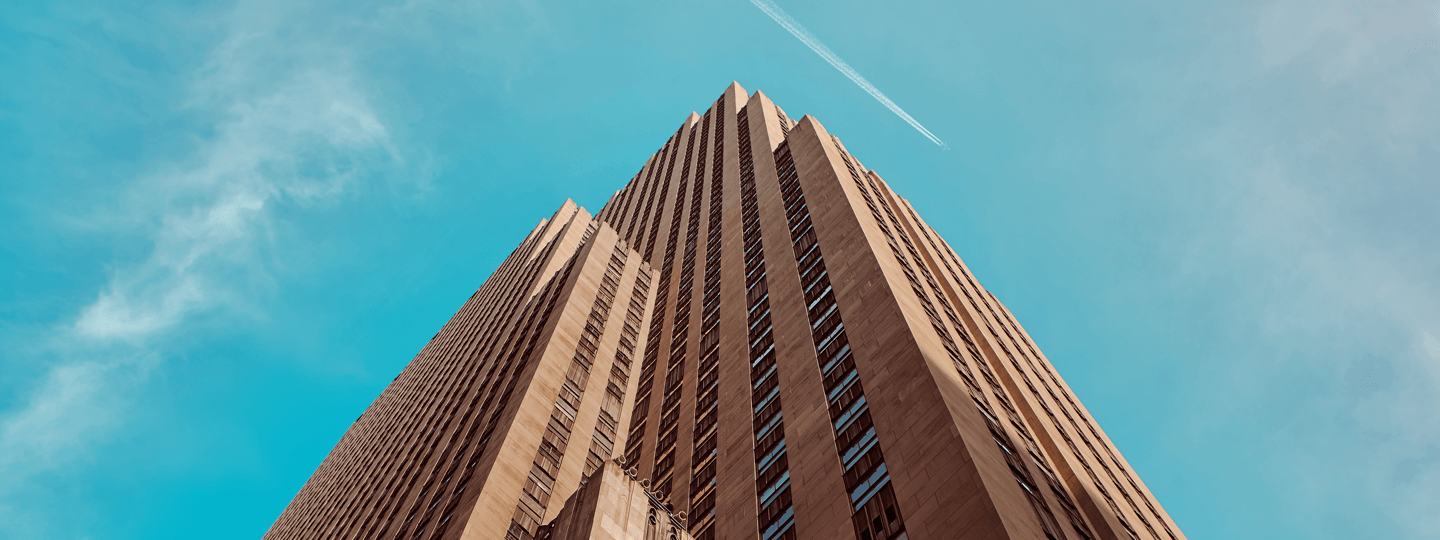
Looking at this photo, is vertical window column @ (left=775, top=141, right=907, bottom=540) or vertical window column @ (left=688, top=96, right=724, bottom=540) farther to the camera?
vertical window column @ (left=688, top=96, right=724, bottom=540)

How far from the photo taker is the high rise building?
34.0 meters

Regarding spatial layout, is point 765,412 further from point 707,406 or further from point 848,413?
point 707,406

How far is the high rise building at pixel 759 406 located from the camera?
3403 centimetres

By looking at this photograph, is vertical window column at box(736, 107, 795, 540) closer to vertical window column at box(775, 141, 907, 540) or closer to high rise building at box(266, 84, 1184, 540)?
high rise building at box(266, 84, 1184, 540)

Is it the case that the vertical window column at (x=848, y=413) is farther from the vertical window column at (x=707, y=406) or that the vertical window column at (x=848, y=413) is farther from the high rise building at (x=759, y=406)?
the vertical window column at (x=707, y=406)

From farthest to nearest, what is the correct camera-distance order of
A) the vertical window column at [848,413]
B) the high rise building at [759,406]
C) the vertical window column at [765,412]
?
the vertical window column at [765,412] → the high rise building at [759,406] → the vertical window column at [848,413]

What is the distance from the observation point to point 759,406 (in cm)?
4638

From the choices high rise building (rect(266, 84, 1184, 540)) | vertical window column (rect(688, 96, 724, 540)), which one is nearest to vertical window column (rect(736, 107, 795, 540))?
high rise building (rect(266, 84, 1184, 540))

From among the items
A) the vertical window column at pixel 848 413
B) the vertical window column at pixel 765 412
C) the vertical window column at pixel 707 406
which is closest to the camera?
the vertical window column at pixel 848 413

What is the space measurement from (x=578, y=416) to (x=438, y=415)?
22.8 m

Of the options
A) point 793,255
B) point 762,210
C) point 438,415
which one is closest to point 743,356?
point 793,255

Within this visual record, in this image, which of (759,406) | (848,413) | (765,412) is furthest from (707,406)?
(848,413)

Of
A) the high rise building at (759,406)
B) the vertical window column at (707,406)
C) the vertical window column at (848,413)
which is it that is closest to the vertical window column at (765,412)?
the high rise building at (759,406)

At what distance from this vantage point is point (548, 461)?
5016 cm
